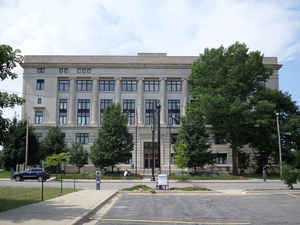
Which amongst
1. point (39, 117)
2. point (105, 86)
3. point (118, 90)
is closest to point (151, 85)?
point (118, 90)

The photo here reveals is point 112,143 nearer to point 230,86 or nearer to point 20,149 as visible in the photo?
point 20,149

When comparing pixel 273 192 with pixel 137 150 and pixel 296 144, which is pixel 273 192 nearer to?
pixel 296 144

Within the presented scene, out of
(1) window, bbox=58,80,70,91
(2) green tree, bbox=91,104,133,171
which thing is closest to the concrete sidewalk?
(2) green tree, bbox=91,104,133,171

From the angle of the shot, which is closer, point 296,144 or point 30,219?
point 30,219

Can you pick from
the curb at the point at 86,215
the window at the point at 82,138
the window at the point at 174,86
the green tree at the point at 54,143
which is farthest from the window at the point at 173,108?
the curb at the point at 86,215

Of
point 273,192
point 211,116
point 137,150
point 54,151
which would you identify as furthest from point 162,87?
point 273,192

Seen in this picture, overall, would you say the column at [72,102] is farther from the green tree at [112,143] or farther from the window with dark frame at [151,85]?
the window with dark frame at [151,85]

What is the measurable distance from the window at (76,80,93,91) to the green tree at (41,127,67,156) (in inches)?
412

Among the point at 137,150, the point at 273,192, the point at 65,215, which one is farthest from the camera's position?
the point at 137,150

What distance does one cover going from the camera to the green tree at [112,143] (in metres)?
46.3

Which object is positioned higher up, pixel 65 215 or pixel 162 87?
pixel 162 87

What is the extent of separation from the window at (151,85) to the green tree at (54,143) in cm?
1774

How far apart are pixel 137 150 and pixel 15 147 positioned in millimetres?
20094

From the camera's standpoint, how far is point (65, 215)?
1114cm
